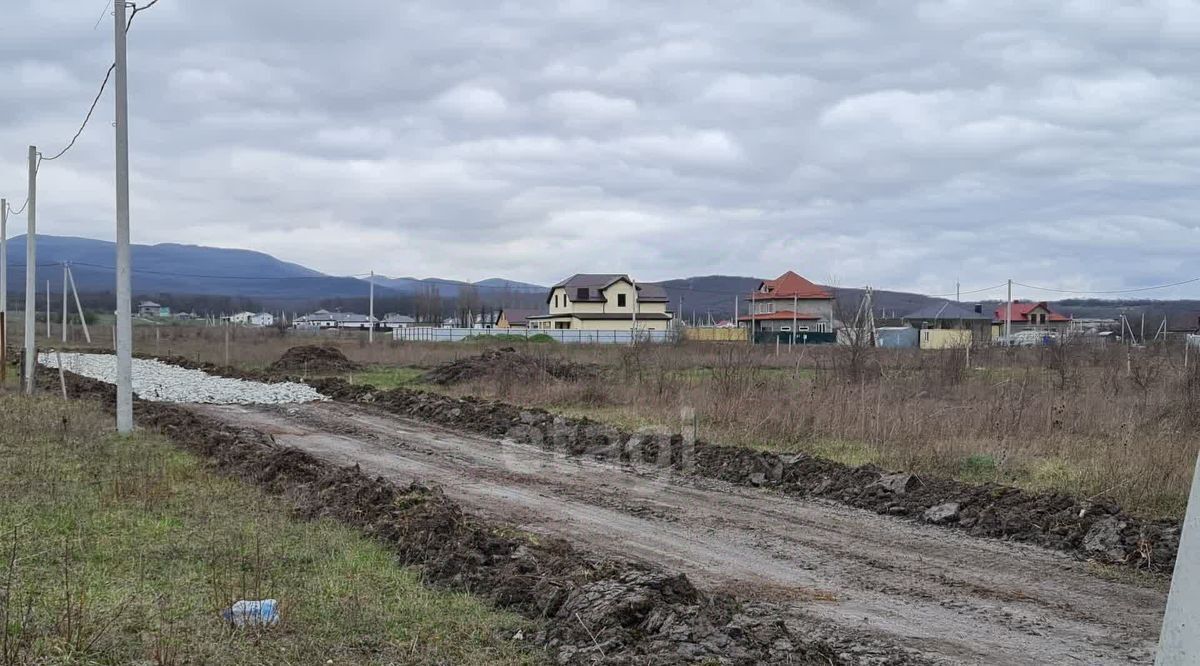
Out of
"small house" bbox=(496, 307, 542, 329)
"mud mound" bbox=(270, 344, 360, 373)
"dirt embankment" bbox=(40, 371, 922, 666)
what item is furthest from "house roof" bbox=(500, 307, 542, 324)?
"dirt embankment" bbox=(40, 371, 922, 666)

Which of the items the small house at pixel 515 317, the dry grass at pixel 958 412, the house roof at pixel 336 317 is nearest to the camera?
the dry grass at pixel 958 412

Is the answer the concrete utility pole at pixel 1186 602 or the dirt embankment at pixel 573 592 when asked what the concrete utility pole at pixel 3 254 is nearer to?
the dirt embankment at pixel 573 592

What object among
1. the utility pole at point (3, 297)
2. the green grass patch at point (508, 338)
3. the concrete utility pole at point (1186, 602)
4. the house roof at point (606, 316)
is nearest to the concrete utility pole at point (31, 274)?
the utility pole at point (3, 297)

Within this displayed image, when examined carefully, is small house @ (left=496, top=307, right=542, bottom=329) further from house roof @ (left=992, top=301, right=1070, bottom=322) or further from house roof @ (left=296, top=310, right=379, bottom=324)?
house roof @ (left=992, top=301, right=1070, bottom=322)

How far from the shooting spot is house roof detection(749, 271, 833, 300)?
9275 centimetres

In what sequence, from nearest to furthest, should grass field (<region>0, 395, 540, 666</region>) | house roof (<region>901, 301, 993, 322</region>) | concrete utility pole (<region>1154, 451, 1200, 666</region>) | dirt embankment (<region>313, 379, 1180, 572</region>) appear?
concrete utility pole (<region>1154, 451, 1200, 666</region>)
grass field (<region>0, 395, 540, 666</region>)
dirt embankment (<region>313, 379, 1180, 572</region>)
house roof (<region>901, 301, 993, 322</region>)

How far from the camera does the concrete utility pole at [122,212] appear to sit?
16.1 meters

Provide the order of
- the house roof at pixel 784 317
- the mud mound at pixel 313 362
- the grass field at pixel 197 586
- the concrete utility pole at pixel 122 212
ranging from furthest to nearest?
the house roof at pixel 784 317
the mud mound at pixel 313 362
the concrete utility pole at pixel 122 212
the grass field at pixel 197 586

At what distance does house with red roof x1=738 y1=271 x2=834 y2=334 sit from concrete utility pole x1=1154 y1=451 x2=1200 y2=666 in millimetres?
79761

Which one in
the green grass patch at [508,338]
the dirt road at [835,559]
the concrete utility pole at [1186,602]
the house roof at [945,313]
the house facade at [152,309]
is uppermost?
the house roof at [945,313]

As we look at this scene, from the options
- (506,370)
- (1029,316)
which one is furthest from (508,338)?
(1029,316)

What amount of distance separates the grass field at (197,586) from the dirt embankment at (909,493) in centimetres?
566

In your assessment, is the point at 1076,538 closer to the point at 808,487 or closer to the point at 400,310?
the point at 808,487

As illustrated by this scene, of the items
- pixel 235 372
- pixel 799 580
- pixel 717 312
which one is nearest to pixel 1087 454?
pixel 799 580
